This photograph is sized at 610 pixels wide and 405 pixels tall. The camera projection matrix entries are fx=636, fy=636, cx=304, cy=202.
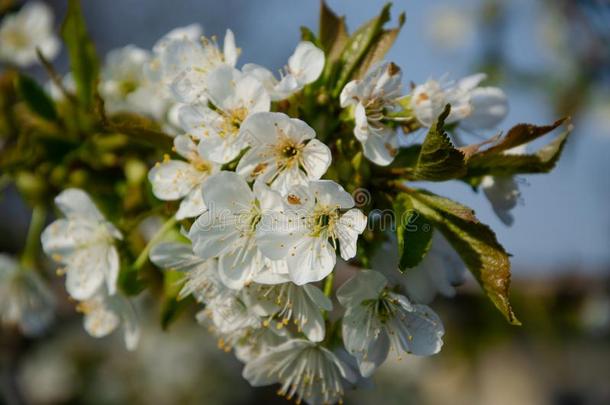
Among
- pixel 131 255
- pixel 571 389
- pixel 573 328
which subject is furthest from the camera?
pixel 571 389

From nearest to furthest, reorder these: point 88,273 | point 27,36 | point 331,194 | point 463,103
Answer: point 331,194, point 463,103, point 88,273, point 27,36

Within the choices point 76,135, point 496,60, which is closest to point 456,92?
point 76,135

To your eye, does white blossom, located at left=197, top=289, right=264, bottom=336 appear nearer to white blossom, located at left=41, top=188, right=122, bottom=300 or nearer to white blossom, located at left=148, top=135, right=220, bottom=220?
white blossom, located at left=148, top=135, right=220, bottom=220

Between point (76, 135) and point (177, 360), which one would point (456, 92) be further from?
point (177, 360)

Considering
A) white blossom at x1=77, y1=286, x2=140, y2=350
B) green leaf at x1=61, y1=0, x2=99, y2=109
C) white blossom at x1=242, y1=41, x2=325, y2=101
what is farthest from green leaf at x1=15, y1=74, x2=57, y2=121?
white blossom at x1=242, y1=41, x2=325, y2=101

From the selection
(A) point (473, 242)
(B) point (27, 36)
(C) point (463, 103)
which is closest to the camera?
(A) point (473, 242)

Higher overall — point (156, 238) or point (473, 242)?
point (473, 242)

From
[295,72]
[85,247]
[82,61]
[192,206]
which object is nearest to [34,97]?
[82,61]

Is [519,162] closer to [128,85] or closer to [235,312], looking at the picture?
[235,312]
